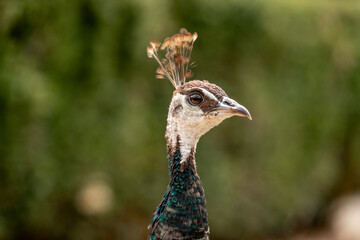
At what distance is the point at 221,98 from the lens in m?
1.99

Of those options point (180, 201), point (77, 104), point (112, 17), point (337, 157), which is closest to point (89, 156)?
point (77, 104)

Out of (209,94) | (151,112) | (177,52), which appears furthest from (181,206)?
(151,112)

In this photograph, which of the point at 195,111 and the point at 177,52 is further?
the point at 177,52

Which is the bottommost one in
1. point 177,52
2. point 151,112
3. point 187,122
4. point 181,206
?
point 181,206

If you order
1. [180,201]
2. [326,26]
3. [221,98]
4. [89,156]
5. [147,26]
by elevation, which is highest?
[326,26]

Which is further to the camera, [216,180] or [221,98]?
[216,180]

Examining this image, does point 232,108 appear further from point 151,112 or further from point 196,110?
point 151,112

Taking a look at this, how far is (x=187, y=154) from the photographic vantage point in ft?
6.56

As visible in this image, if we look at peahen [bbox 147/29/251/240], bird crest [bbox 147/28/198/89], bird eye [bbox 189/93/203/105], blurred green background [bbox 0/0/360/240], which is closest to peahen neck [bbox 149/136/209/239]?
peahen [bbox 147/29/251/240]

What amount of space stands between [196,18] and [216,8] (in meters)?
0.23

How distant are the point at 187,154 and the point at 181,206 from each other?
0.22 metres

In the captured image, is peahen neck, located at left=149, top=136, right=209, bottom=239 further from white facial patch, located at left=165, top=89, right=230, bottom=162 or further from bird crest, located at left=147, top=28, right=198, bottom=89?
bird crest, located at left=147, top=28, right=198, bottom=89

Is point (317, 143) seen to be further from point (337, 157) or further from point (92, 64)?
point (92, 64)

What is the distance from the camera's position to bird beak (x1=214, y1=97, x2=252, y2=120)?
1.94 m
